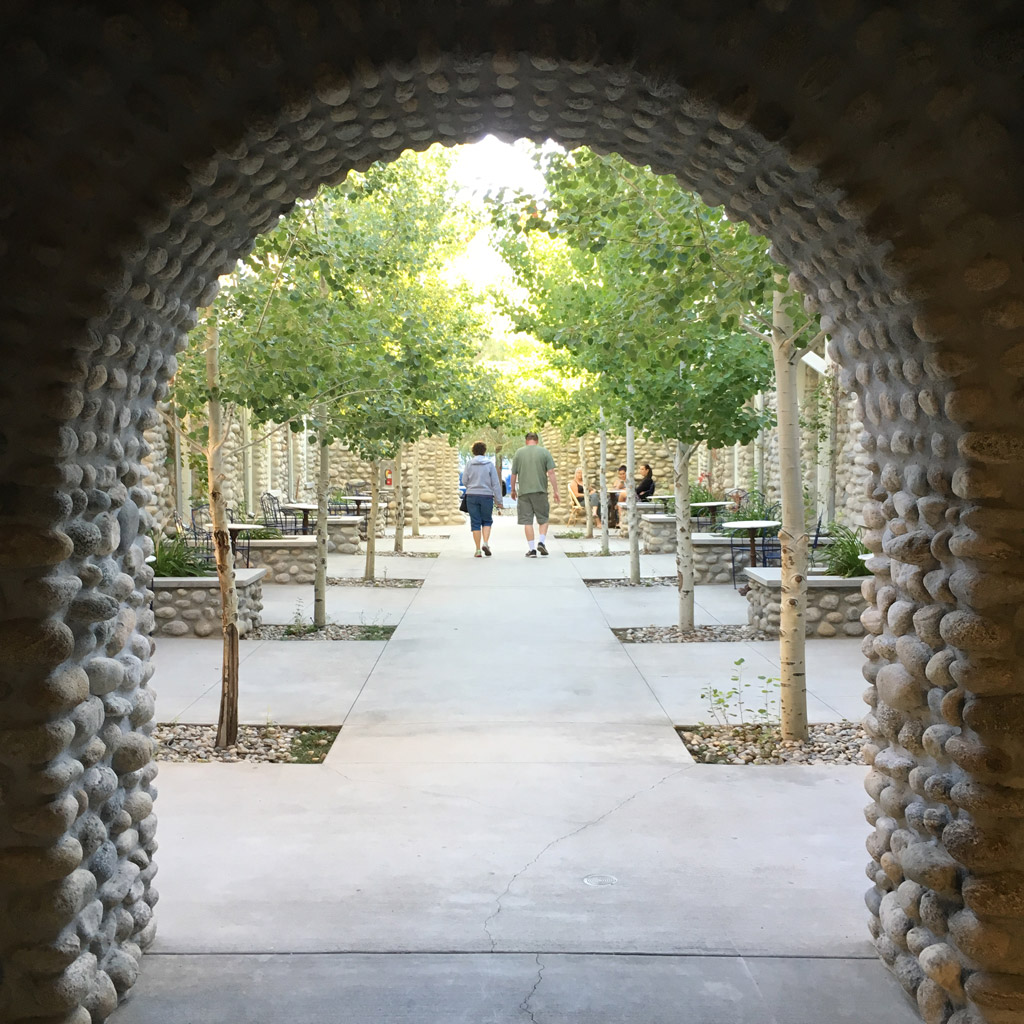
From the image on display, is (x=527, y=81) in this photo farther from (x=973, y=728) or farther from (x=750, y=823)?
(x=750, y=823)

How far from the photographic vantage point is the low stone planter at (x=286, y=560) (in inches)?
497

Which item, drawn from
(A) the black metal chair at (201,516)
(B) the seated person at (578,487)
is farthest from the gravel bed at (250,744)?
(B) the seated person at (578,487)

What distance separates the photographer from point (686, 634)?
28.9 ft

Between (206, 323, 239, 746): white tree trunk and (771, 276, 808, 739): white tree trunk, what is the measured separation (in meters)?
3.04

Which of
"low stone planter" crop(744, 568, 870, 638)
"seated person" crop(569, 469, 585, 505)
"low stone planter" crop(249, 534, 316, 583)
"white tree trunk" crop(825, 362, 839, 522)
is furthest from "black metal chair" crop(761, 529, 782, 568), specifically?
"seated person" crop(569, 469, 585, 505)

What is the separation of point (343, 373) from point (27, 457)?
16.6 feet

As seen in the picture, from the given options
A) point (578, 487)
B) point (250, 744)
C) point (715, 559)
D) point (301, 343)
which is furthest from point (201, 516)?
point (578, 487)

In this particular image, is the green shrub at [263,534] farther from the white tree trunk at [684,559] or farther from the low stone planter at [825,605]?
the low stone planter at [825,605]

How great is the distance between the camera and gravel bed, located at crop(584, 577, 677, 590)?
12.2 m

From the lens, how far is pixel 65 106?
8.08 ft

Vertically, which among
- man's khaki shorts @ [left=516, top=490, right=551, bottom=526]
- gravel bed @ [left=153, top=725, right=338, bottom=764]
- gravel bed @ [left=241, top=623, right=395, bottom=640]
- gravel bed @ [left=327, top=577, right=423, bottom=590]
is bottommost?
gravel bed @ [left=153, top=725, right=338, bottom=764]

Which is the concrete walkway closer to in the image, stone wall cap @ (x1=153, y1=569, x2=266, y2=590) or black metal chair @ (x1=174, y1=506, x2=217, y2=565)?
stone wall cap @ (x1=153, y1=569, x2=266, y2=590)

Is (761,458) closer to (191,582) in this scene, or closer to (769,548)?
(769,548)

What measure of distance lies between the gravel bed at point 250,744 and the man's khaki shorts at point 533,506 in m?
10.3
